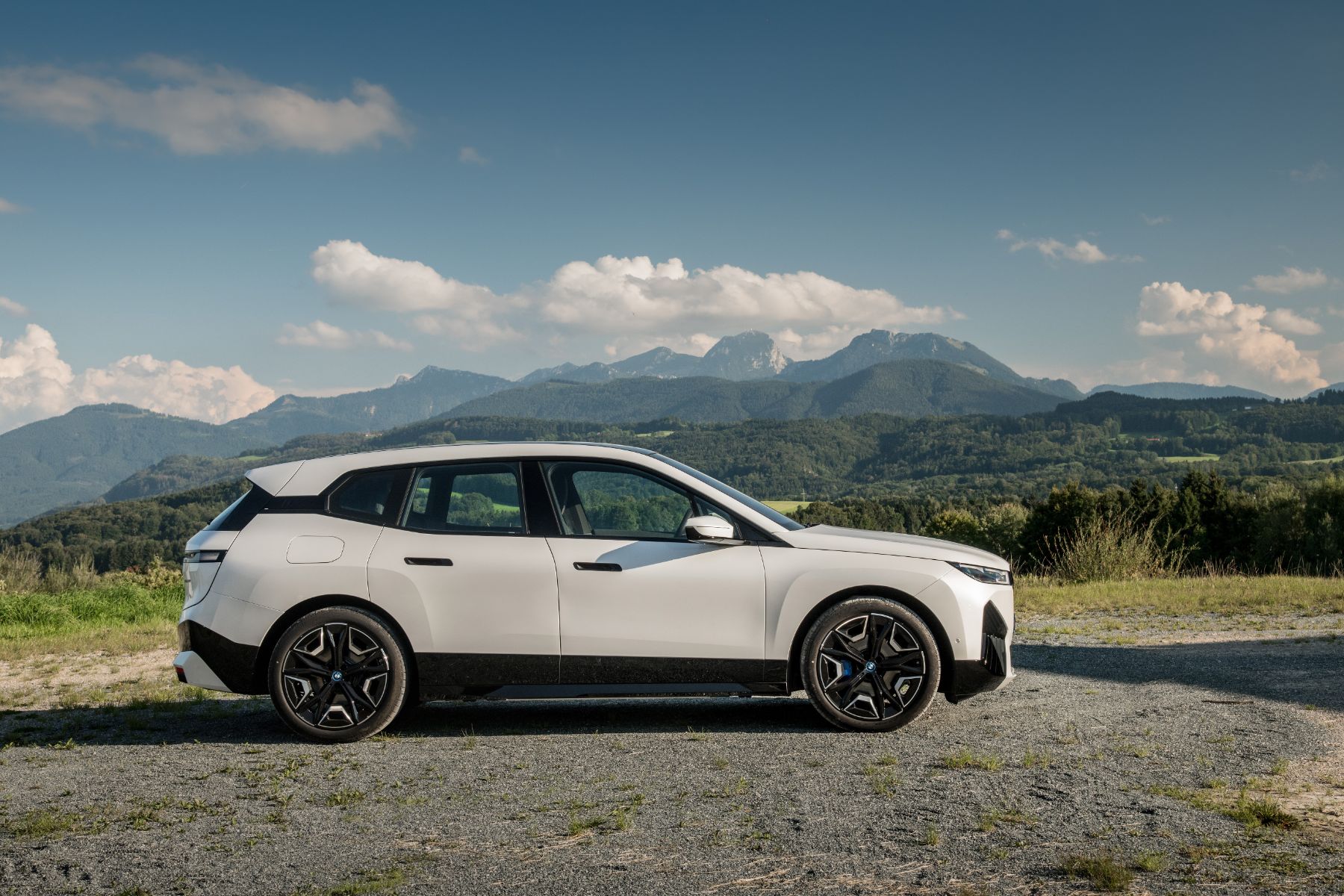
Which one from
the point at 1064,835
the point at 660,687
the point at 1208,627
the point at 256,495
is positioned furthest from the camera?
the point at 1208,627

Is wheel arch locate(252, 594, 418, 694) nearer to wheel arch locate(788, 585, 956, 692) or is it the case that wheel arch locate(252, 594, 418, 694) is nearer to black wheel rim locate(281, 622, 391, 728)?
black wheel rim locate(281, 622, 391, 728)

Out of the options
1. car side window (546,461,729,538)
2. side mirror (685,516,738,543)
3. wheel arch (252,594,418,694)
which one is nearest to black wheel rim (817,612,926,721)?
side mirror (685,516,738,543)

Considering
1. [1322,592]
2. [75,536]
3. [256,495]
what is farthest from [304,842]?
[75,536]

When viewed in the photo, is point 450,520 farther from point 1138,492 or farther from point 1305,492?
point 1138,492

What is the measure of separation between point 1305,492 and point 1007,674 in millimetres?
33519

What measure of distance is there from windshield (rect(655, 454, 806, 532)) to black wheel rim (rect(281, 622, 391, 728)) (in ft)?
7.00

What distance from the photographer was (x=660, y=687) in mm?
5930

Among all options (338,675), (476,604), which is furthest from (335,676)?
(476,604)

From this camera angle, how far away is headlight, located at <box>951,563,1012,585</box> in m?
6.07

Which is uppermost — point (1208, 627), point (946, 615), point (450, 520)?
point (450, 520)

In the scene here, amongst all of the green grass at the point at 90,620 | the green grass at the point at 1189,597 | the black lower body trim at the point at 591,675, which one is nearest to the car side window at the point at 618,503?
the black lower body trim at the point at 591,675

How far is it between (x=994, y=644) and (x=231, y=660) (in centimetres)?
454

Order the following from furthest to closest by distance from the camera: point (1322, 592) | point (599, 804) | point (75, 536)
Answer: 1. point (75, 536)
2. point (1322, 592)
3. point (599, 804)

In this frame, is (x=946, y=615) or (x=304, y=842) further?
(x=946, y=615)
